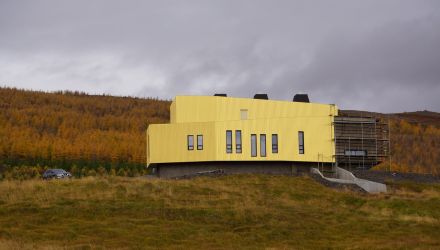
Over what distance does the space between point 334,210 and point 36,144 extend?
270ft

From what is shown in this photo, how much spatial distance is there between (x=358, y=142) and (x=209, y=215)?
24.7 m

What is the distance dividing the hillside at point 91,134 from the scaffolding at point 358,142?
3361 centimetres

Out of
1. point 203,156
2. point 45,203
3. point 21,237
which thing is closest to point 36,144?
point 203,156

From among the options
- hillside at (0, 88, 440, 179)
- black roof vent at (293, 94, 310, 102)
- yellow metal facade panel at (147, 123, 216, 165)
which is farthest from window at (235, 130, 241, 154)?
hillside at (0, 88, 440, 179)

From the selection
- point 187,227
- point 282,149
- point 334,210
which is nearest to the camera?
point 187,227

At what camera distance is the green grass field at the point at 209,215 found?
97.5ft

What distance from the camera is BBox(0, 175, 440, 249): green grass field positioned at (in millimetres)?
29719

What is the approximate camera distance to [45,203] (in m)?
37.0

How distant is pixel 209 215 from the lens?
3534 cm

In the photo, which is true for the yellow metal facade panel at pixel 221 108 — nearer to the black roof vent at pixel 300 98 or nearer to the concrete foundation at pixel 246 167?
the concrete foundation at pixel 246 167

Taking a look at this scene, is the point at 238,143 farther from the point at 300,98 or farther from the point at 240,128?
the point at 300,98

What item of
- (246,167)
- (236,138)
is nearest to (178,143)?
(236,138)

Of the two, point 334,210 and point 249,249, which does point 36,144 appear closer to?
point 334,210

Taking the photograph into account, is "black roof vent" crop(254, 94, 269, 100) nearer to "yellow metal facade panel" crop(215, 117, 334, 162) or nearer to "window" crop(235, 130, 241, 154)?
"yellow metal facade panel" crop(215, 117, 334, 162)
